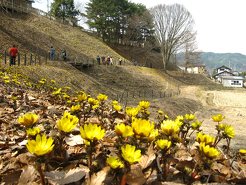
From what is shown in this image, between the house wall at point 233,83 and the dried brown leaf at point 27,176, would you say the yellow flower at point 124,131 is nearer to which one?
the dried brown leaf at point 27,176

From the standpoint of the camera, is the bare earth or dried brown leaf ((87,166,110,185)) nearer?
dried brown leaf ((87,166,110,185))

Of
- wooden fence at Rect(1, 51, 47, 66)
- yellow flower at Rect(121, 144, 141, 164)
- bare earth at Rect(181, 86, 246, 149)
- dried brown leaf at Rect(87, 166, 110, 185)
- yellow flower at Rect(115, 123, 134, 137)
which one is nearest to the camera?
yellow flower at Rect(121, 144, 141, 164)

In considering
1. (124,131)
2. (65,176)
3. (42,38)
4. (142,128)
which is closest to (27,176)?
(65,176)

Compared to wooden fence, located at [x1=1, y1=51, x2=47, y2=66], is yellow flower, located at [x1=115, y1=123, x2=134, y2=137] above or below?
below

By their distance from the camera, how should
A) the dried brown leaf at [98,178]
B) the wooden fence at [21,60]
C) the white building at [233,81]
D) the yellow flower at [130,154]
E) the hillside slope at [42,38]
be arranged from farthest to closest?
1. the white building at [233,81]
2. the hillside slope at [42,38]
3. the wooden fence at [21,60]
4. the dried brown leaf at [98,178]
5. the yellow flower at [130,154]

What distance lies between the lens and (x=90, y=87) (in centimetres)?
2305

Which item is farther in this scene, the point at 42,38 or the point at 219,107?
the point at 42,38

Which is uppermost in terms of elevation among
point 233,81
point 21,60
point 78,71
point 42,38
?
point 42,38

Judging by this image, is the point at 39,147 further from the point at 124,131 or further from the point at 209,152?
the point at 209,152

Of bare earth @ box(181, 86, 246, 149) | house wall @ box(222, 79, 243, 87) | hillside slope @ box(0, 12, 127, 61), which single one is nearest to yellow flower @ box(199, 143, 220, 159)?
bare earth @ box(181, 86, 246, 149)

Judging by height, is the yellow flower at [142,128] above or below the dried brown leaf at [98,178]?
above

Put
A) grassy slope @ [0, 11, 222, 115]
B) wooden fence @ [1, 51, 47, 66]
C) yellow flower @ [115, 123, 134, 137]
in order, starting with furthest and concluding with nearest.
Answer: grassy slope @ [0, 11, 222, 115]
wooden fence @ [1, 51, 47, 66]
yellow flower @ [115, 123, 134, 137]

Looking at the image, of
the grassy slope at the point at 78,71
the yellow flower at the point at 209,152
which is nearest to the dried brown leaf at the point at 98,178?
the yellow flower at the point at 209,152

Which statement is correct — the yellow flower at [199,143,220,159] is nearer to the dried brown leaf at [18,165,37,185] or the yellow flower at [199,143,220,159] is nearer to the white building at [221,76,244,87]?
the dried brown leaf at [18,165,37,185]
